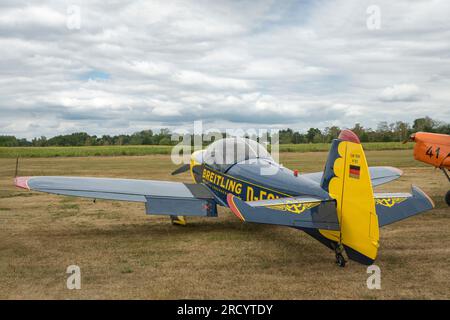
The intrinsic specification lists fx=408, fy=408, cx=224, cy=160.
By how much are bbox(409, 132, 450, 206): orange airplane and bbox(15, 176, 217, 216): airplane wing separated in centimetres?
636

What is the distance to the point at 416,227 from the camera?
8.20m

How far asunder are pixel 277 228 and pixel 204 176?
200 centimetres

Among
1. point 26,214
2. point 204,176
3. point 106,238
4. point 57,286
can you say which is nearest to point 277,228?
point 204,176

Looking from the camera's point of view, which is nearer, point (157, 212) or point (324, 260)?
point (324, 260)

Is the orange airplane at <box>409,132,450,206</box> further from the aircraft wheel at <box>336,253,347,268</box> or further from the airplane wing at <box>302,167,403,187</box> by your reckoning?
the aircraft wheel at <box>336,253,347,268</box>

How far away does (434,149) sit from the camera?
427 inches

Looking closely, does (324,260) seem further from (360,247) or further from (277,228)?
(277,228)

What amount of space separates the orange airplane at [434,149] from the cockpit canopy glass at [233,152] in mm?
5440

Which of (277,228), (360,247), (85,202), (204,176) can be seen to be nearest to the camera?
(360,247)

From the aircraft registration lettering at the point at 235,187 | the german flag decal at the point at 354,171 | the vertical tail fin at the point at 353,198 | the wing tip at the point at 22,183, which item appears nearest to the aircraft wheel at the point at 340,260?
the vertical tail fin at the point at 353,198

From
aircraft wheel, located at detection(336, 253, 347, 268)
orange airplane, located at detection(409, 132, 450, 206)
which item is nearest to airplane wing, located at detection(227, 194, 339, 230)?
aircraft wheel, located at detection(336, 253, 347, 268)

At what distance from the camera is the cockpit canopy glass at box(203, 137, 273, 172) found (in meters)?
7.98

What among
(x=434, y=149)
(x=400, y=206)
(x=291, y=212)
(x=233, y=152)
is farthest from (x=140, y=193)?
(x=434, y=149)

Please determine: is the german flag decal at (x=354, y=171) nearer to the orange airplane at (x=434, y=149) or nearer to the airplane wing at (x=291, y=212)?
the airplane wing at (x=291, y=212)
